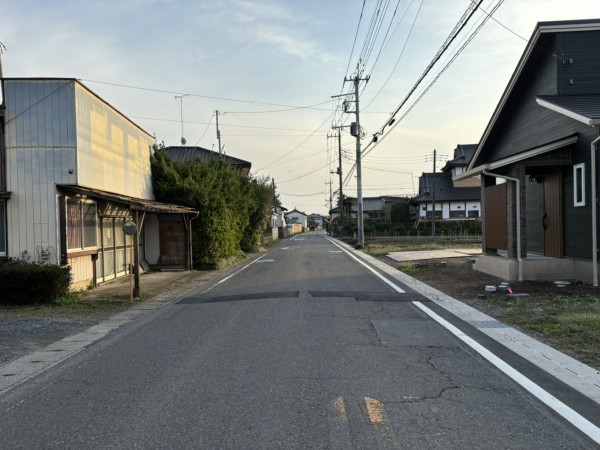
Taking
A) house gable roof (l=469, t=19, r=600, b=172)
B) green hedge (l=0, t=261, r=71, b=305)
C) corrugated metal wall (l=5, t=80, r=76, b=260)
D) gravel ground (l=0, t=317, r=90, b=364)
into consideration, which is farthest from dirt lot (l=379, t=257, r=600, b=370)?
corrugated metal wall (l=5, t=80, r=76, b=260)

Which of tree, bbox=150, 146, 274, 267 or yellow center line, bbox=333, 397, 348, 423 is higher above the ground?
tree, bbox=150, 146, 274, 267

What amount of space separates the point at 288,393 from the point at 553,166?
12.7 m

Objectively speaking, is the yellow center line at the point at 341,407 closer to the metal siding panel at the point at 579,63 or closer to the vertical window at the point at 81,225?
the vertical window at the point at 81,225

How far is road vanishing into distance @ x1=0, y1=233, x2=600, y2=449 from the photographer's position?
13.2ft

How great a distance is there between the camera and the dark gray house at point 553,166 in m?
13.0

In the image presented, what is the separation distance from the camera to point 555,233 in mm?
14688

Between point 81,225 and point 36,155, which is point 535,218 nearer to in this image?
point 81,225

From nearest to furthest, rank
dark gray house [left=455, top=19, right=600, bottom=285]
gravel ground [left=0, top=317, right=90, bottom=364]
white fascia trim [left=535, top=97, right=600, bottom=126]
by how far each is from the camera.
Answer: gravel ground [left=0, top=317, right=90, bottom=364] → white fascia trim [left=535, top=97, right=600, bottom=126] → dark gray house [left=455, top=19, right=600, bottom=285]

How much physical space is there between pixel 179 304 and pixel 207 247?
9.85 m

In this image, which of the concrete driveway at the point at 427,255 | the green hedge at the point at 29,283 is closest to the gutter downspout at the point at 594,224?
the concrete driveway at the point at 427,255

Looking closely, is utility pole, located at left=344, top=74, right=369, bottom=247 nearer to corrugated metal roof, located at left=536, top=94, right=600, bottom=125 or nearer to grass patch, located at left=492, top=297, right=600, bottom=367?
corrugated metal roof, located at left=536, top=94, right=600, bottom=125

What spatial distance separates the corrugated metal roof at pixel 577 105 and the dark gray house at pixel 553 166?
0.9 inches

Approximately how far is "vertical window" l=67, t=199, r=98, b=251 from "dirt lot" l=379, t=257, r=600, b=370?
32.7 feet

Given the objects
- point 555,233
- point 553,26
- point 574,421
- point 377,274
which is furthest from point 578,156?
point 574,421
